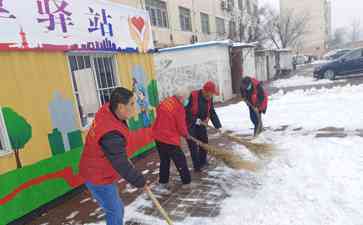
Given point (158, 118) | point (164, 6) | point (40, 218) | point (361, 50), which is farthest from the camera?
point (164, 6)

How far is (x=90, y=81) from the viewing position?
5445mm

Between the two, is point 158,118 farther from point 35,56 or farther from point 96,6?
point 96,6

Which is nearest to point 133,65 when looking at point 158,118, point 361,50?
point 158,118

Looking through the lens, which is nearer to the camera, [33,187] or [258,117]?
[33,187]

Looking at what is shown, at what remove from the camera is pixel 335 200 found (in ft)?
11.8

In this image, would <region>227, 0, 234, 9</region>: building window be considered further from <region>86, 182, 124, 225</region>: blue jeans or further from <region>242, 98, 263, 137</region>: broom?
<region>86, 182, 124, 225</region>: blue jeans

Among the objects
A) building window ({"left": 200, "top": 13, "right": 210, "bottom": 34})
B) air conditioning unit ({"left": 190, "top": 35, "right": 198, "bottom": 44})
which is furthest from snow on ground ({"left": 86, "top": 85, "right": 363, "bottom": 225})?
building window ({"left": 200, "top": 13, "right": 210, "bottom": 34})

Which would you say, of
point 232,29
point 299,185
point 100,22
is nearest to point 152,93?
point 100,22

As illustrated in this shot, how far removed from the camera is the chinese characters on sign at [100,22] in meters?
5.30

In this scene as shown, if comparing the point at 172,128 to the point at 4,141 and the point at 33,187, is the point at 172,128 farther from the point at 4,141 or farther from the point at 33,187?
the point at 4,141

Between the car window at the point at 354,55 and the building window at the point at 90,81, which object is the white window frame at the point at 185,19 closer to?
the car window at the point at 354,55

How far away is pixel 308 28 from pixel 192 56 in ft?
204

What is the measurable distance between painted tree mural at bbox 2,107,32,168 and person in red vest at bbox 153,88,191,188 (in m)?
1.78

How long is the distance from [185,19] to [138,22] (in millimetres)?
14732
